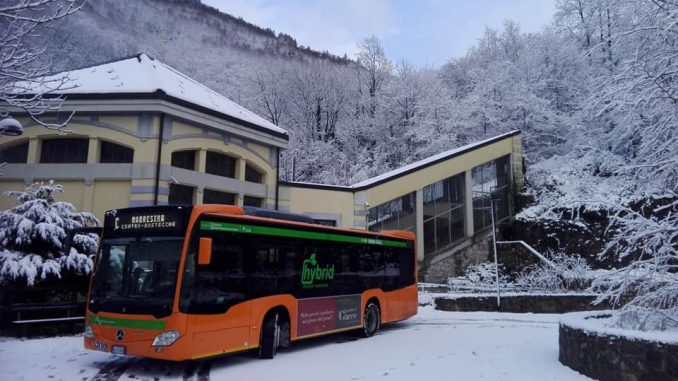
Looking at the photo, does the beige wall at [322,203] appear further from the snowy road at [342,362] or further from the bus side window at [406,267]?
the snowy road at [342,362]

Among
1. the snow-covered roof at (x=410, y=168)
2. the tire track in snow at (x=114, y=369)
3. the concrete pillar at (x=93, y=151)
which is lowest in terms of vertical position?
the tire track in snow at (x=114, y=369)

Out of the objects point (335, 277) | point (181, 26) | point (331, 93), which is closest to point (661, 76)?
point (335, 277)

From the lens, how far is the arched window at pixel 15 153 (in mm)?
18203

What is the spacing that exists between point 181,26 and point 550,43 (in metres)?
71.5

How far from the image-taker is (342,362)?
1007 centimetres

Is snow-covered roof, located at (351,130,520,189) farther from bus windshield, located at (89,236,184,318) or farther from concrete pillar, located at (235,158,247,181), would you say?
bus windshield, located at (89,236,184,318)

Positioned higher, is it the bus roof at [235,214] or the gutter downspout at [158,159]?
the gutter downspout at [158,159]

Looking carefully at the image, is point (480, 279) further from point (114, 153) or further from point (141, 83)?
point (141, 83)

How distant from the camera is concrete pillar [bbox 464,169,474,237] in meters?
27.7

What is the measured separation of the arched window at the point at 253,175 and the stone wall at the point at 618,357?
50.9 ft

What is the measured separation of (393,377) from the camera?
8625 millimetres

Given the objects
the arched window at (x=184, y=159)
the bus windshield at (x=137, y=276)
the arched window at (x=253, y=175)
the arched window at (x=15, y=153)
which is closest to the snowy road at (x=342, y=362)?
the bus windshield at (x=137, y=276)

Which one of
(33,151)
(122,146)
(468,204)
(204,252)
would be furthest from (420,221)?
(204,252)

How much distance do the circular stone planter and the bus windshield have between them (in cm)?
700
